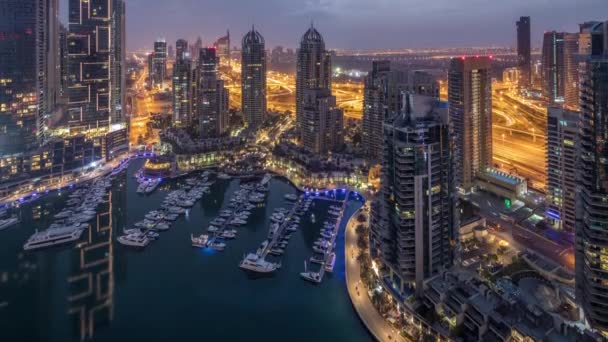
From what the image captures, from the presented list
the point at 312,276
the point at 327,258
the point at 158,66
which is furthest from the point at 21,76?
the point at 158,66

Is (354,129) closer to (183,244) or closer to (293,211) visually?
(293,211)

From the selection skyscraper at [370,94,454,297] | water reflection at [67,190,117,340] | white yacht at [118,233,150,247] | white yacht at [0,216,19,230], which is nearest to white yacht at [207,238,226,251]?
white yacht at [118,233,150,247]

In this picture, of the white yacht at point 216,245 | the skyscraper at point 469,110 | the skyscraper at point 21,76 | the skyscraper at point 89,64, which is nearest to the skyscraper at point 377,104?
the skyscraper at point 469,110

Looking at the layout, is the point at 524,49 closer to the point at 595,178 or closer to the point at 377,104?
the point at 377,104

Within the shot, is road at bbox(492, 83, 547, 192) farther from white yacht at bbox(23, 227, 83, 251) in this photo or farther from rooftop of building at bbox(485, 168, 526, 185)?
white yacht at bbox(23, 227, 83, 251)

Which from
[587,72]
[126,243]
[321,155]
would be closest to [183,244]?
[126,243]

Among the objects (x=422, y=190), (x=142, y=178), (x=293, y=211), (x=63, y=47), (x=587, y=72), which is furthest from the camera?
(x=63, y=47)

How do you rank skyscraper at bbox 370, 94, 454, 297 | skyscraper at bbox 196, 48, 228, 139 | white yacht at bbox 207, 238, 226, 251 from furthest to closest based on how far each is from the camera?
skyscraper at bbox 196, 48, 228, 139
white yacht at bbox 207, 238, 226, 251
skyscraper at bbox 370, 94, 454, 297
